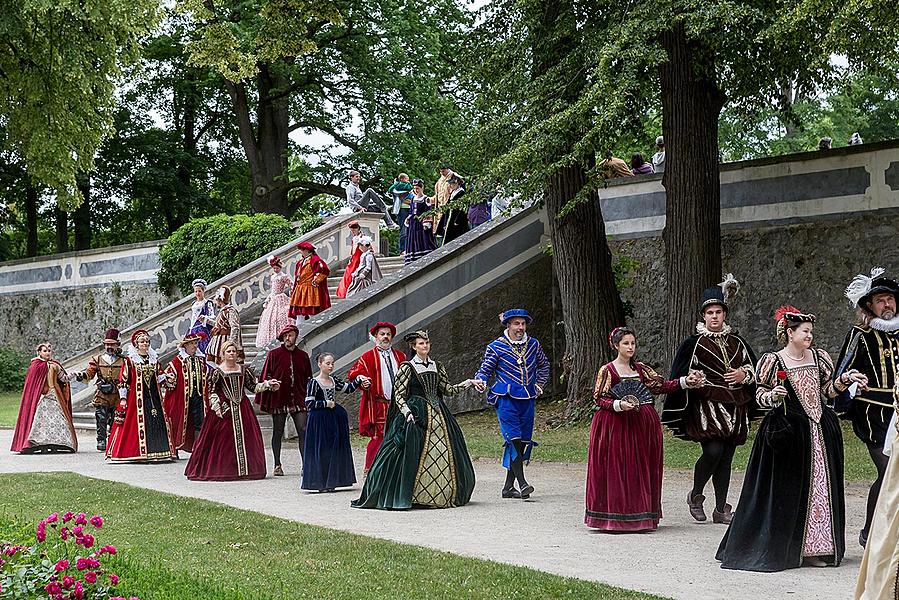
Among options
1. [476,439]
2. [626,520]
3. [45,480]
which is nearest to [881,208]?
[476,439]

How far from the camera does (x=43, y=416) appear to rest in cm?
1703

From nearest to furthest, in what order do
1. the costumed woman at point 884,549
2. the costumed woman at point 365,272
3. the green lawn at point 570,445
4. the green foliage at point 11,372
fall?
the costumed woman at point 884,549
the green lawn at point 570,445
the costumed woman at point 365,272
the green foliage at point 11,372

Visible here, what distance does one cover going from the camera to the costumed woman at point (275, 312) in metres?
21.1

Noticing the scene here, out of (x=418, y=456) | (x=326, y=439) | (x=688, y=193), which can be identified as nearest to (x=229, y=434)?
(x=326, y=439)

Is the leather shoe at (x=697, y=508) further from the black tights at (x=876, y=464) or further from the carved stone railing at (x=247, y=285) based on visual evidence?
the carved stone railing at (x=247, y=285)

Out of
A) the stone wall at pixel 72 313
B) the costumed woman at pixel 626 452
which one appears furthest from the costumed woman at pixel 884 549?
the stone wall at pixel 72 313

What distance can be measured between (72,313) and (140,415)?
54.5 ft

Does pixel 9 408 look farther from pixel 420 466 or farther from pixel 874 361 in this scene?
pixel 874 361

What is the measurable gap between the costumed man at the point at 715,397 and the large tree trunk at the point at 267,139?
23.1 metres

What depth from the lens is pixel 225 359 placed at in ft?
44.8

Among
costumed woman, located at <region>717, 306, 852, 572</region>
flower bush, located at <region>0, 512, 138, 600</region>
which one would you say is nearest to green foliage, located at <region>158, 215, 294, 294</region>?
costumed woman, located at <region>717, 306, 852, 572</region>

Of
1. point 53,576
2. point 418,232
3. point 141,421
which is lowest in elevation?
point 53,576

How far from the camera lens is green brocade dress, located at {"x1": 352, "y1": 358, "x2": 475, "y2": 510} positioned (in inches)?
436

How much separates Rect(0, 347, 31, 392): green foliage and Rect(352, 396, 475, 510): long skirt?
70.3 ft
